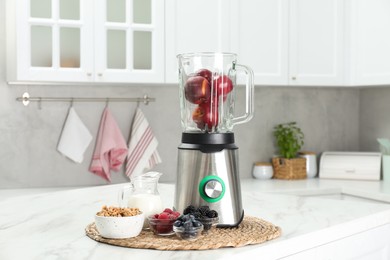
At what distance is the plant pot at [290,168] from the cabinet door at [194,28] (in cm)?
88

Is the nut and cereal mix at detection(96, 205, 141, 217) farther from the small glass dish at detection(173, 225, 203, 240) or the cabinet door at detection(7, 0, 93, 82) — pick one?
the cabinet door at detection(7, 0, 93, 82)

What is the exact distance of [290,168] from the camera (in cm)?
393

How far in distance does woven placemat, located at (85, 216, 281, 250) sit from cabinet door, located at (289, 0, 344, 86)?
224 centimetres

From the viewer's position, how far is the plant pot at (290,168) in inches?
155

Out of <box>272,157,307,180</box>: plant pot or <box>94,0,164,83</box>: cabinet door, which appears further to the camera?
<box>272,157,307,180</box>: plant pot

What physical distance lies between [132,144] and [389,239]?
1.98 metres

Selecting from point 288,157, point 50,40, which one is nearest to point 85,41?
point 50,40

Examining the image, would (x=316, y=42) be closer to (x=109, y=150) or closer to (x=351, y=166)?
(x=351, y=166)

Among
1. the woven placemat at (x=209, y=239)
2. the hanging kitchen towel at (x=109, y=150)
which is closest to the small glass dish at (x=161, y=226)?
the woven placemat at (x=209, y=239)

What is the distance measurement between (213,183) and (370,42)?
8.00ft

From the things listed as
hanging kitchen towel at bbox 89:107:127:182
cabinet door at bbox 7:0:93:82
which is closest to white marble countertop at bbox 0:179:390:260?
cabinet door at bbox 7:0:93:82

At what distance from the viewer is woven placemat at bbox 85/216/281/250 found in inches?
56.1

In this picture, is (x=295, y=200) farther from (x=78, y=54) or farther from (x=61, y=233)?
(x=78, y=54)

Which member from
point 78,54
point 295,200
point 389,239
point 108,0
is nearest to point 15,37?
point 78,54
